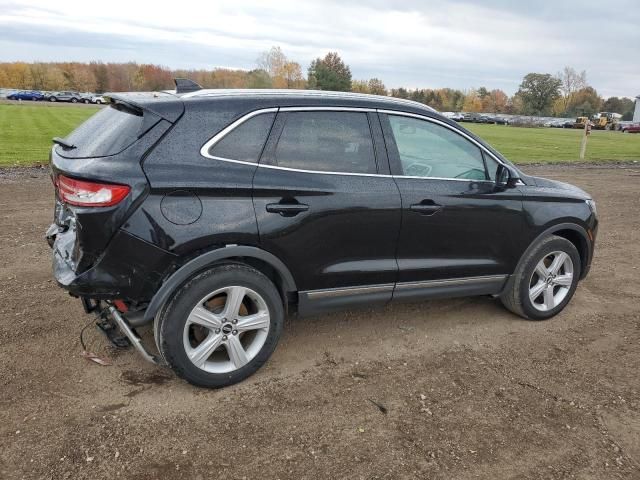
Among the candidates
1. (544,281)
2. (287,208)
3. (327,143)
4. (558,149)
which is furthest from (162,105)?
(558,149)

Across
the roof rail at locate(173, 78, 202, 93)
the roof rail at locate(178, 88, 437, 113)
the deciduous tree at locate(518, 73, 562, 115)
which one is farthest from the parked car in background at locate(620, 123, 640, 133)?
the roof rail at locate(173, 78, 202, 93)

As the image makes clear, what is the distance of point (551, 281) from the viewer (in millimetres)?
4641

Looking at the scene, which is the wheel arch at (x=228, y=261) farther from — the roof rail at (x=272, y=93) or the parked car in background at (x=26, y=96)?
the parked car in background at (x=26, y=96)

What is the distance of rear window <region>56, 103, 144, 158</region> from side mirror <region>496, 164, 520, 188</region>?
2729 mm

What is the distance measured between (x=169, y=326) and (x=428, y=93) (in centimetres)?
9999

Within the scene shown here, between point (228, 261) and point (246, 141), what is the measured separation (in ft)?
2.56

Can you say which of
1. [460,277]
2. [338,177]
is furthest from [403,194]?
[460,277]

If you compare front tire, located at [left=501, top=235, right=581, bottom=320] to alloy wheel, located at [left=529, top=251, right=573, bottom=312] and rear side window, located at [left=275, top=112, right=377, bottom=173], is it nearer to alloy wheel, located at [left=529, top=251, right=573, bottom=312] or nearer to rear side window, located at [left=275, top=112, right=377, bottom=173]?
alloy wheel, located at [left=529, top=251, right=573, bottom=312]

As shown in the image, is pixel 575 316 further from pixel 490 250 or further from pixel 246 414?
pixel 246 414

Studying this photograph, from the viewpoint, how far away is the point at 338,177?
3.59 m

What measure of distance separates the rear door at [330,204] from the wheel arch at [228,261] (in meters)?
0.06

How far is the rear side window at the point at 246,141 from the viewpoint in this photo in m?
3.27

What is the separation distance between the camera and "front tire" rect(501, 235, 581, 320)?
4.47m

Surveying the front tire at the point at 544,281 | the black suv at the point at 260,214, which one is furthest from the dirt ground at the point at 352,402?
the black suv at the point at 260,214
